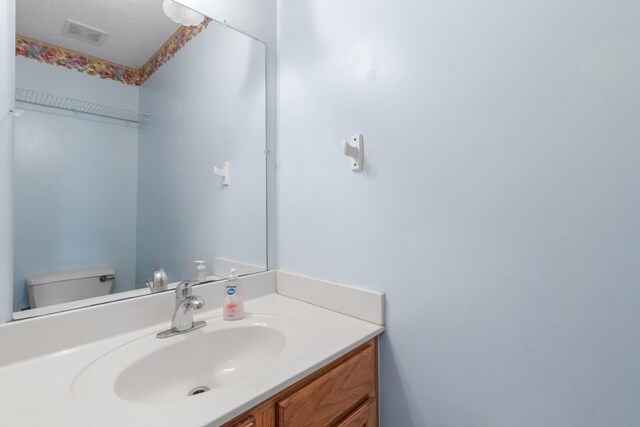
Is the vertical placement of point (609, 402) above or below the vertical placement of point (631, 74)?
below

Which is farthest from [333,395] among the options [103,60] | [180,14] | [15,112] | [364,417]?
[180,14]

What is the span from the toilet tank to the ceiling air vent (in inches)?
28.2

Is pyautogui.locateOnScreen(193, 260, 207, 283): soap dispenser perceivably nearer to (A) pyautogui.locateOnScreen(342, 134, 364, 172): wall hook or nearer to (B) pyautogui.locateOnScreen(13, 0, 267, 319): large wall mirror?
(B) pyautogui.locateOnScreen(13, 0, 267, 319): large wall mirror

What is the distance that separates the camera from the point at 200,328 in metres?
0.93

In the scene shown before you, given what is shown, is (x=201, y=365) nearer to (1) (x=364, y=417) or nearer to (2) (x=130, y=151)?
(1) (x=364, y=417)

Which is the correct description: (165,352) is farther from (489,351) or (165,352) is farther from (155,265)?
(489,351)

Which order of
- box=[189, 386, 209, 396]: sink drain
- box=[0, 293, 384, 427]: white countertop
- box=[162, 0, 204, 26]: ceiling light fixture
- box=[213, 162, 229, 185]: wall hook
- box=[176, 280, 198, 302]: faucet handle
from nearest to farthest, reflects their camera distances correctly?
box=[0, 293, 384, 427]: white countertop → box=[189, 386, 209, 396]: sink drain → box=[176, 280, 198, 302]: faucet handle → box=[162, 0, 204, 26]: ceiling light fixture → box=[213, 162, 229, 185]: wall hook

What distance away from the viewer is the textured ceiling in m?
0.80

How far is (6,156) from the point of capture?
72 cm

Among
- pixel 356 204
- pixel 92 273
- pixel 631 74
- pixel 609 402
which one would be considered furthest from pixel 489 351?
pixel 92 273

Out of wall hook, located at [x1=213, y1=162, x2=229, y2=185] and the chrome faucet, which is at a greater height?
wall hook, located at [x1=213, y1=162, x2=229, y2=185]

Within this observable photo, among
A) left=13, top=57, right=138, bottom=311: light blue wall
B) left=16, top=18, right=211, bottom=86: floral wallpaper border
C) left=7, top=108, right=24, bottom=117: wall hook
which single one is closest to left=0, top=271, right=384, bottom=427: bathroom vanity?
left=13, top=57, right=138, bottom=311: light blue wall

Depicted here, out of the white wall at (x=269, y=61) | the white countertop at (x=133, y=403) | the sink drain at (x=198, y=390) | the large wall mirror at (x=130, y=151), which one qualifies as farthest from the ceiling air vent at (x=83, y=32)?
the sink drain at (x=198, y=390)

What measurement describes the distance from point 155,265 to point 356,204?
757 millimetres
